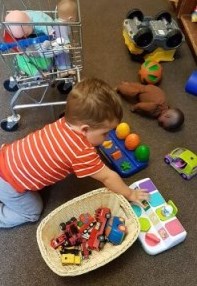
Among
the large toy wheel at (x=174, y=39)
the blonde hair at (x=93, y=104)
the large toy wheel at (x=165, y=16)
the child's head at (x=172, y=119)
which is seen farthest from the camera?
the large toy wheel at (x=165, y=16)

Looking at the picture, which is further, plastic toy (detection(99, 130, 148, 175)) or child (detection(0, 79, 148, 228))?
plastic toy (detection(99, 130, 148, 175))

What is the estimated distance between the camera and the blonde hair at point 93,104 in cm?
85

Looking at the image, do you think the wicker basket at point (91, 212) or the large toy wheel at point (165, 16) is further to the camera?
the large toy wheel at point (165, 16)

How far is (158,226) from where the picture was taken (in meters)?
1.06

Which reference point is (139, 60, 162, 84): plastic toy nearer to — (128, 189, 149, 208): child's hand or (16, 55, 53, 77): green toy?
(16, 55, 53, 77): green toy

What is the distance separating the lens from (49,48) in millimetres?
1115

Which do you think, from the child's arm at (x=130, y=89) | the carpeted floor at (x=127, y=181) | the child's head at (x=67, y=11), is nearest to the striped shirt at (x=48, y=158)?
the carpeted floor at (x=127, y=181)

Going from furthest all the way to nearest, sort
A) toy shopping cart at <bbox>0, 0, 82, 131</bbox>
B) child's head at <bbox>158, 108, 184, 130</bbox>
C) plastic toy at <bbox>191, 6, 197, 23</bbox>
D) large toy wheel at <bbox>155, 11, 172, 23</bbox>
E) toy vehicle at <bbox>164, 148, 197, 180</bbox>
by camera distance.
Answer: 1. plastic toy at <bbox>191, 6, 197, 23</bbox>
2. large toy wheel at <bbox>155, 11, 172, 23</bbox>
3. child's head at <bbox>158, 108, 184, 130</bbox>
4. toy vehicle at <bbox>164, 148, 197, 180</bbox>
5. toy shopping cart at <bbox>0, 0, 82, 131</bbox>

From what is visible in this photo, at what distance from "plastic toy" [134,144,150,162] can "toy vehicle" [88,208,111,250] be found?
27 centimetres

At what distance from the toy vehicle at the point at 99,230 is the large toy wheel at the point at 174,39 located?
0.96 meters

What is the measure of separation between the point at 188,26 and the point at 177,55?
215mm

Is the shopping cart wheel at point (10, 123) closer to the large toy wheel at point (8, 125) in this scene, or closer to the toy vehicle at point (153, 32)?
the large toy wheel at point (8, 125)

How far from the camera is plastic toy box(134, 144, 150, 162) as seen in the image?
48.7 inches

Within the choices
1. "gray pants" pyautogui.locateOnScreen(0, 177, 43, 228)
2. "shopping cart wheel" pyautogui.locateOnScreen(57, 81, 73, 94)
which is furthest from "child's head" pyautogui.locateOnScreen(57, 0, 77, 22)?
"gray pants" pyautogui.locateOnScreen(0, 177, 43, 228)
